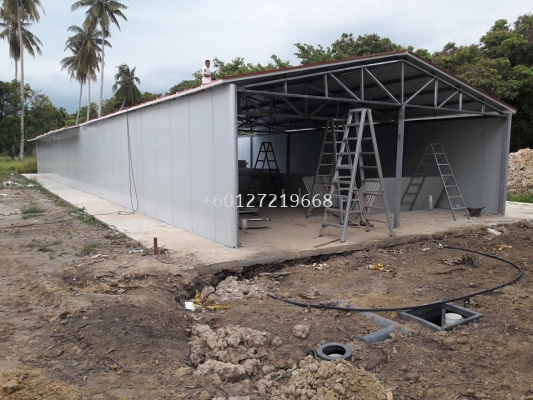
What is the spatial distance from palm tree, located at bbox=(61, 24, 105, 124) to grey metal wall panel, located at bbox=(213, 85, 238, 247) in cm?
3194

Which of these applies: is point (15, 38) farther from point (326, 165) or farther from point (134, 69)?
point (326, 165)

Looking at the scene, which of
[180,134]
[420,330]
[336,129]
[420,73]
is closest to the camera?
[420,330]

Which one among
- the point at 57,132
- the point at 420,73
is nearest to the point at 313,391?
the point at 420,73

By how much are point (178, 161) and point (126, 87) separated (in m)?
39.1

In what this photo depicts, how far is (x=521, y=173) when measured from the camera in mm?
16844

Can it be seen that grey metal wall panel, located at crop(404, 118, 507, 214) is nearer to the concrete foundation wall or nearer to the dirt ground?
the dirt ground

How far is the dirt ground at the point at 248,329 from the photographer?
10.2 feet

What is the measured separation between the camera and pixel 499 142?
10.7 metres

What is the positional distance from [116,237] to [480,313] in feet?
19.8

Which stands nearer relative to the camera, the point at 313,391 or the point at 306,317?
the point at 313,391

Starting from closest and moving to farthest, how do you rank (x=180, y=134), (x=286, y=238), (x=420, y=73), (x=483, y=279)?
(x=483, y=279)
(x=286, y=238)
(x=180, y=134)
(x=420, y=73)

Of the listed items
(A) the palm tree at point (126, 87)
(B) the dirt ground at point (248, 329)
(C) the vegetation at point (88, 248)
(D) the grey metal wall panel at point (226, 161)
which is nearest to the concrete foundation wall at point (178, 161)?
(D) the grey metal wall panel at point (226, 161)

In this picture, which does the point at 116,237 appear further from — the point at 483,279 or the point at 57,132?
the point at 57,132

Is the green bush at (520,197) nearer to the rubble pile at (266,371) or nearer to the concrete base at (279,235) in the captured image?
the concrete base at (279,235)
